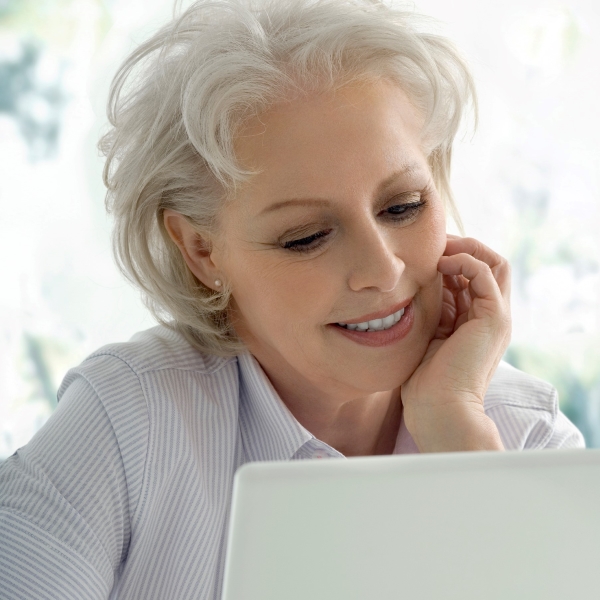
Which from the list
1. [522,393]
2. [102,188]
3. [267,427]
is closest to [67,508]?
[267,427]

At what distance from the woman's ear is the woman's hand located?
44 cm

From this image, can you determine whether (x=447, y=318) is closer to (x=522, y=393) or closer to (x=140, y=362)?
(x=522, y=393)

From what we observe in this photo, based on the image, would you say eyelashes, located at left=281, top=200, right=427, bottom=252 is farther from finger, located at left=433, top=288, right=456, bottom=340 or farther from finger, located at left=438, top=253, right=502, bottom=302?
finger, located at left=433, top=288, right=456, bottom=340

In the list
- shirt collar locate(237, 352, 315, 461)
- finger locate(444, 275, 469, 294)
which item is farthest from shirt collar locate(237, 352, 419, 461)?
finger locate(444, 275, 469, 294)

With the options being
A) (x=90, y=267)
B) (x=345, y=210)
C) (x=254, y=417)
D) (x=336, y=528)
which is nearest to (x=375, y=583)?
(x=336, y=528)

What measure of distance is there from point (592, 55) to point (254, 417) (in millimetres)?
2600

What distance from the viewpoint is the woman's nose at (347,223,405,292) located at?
4.17 feet

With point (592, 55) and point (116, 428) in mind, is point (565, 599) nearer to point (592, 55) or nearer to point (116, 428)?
point (116, 428)

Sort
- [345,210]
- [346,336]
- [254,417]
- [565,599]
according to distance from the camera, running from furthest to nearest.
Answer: [254,417] < [346,336] < [345,210] < [565,599]

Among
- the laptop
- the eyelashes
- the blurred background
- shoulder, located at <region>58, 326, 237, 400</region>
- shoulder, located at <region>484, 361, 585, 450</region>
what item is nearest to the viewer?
the laptop

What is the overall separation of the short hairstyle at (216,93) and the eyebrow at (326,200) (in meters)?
0.07

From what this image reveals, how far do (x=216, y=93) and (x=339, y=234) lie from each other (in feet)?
1.06

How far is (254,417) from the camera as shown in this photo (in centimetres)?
154

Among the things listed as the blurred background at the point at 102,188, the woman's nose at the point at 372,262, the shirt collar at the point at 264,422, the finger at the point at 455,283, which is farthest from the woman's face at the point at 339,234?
the blurred background at the point at 102,188
